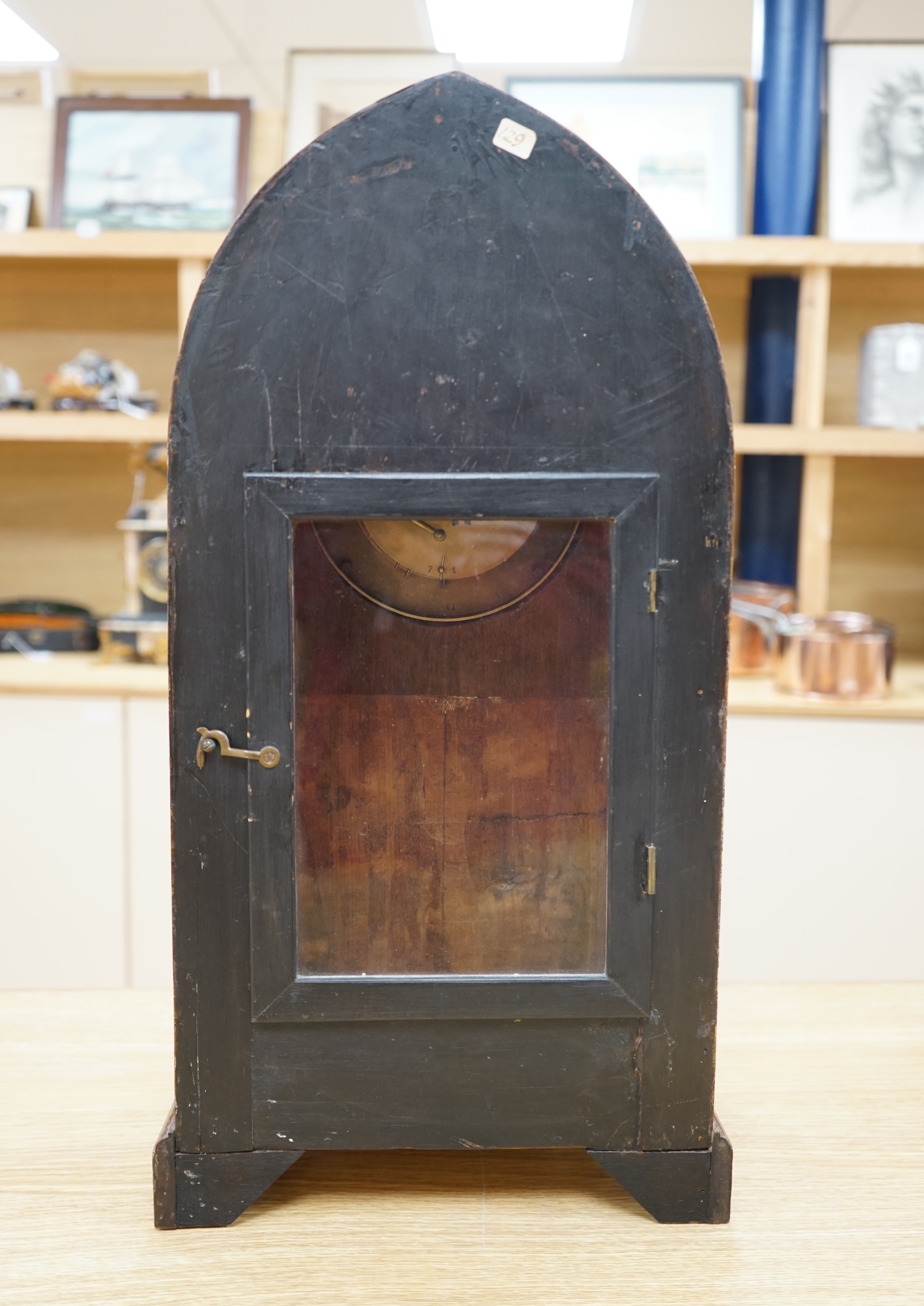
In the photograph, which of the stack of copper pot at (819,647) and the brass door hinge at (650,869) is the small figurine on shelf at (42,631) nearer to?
the stack of copper pot at (819,647)

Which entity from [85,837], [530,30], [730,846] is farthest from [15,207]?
[730,846]

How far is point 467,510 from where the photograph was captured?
2.42 ft

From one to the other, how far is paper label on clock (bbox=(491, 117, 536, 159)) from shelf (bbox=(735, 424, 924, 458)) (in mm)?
1589

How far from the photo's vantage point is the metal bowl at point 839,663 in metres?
2.09

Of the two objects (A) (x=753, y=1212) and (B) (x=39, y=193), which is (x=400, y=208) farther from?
(B) (x=39, y=193)

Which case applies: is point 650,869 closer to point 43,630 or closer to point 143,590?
point 143,590

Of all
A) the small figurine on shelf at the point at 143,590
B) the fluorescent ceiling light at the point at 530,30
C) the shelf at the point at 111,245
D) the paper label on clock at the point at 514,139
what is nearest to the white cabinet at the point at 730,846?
the small figurine on shelf at the point at 143,590

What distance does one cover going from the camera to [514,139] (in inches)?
28.6

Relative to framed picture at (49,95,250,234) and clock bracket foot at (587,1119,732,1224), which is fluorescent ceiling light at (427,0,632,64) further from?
clock bracket foot at (587,1119,732,1224)

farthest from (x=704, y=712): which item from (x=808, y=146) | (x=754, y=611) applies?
(x=808, y=146)

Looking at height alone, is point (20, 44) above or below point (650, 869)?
above

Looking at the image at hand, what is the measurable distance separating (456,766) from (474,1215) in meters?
0.32

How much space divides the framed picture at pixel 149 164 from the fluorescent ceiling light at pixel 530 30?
4.41ft

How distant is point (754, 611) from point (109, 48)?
3474mm
